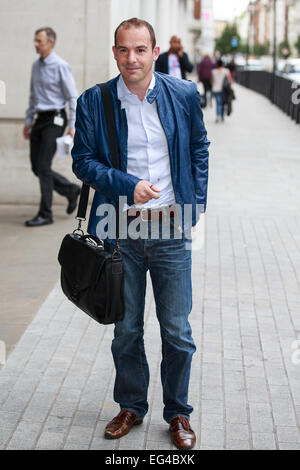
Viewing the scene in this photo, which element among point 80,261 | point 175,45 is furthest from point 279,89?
point 80,261

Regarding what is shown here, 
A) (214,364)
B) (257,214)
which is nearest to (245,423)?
(214,364)

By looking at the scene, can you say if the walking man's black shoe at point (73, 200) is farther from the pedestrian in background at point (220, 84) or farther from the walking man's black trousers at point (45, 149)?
the pedestrian in background at point (220, 84)

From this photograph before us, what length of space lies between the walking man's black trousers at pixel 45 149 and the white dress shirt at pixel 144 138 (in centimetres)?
502

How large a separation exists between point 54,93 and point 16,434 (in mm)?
5207

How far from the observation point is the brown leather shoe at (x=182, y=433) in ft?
13.3

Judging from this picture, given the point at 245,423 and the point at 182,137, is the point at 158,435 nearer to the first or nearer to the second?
the point at 245,423

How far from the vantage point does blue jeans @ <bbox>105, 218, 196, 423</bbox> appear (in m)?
3.93

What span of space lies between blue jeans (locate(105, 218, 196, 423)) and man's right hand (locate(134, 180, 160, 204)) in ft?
1.06

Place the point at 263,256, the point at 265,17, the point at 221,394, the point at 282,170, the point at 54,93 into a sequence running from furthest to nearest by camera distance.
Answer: the point at 265,17, the point at 282,170, the point at 54,93, the point at 263,256, the point at 221,394

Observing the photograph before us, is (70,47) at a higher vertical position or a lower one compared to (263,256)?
higher

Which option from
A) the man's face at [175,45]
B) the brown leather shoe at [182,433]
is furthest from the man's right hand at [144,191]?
the man's face at [175,45]

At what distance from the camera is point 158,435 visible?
4195mm

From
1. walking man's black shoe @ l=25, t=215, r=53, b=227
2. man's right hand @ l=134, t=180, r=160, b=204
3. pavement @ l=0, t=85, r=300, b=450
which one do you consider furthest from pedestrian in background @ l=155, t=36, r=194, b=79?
man's right hand @ l=134, t=180, r=160, b=204

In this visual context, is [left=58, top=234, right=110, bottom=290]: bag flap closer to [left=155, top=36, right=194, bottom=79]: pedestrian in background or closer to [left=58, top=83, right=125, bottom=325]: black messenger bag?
[left=58, top=83, right=125, bottom=325]: black messenger bag
